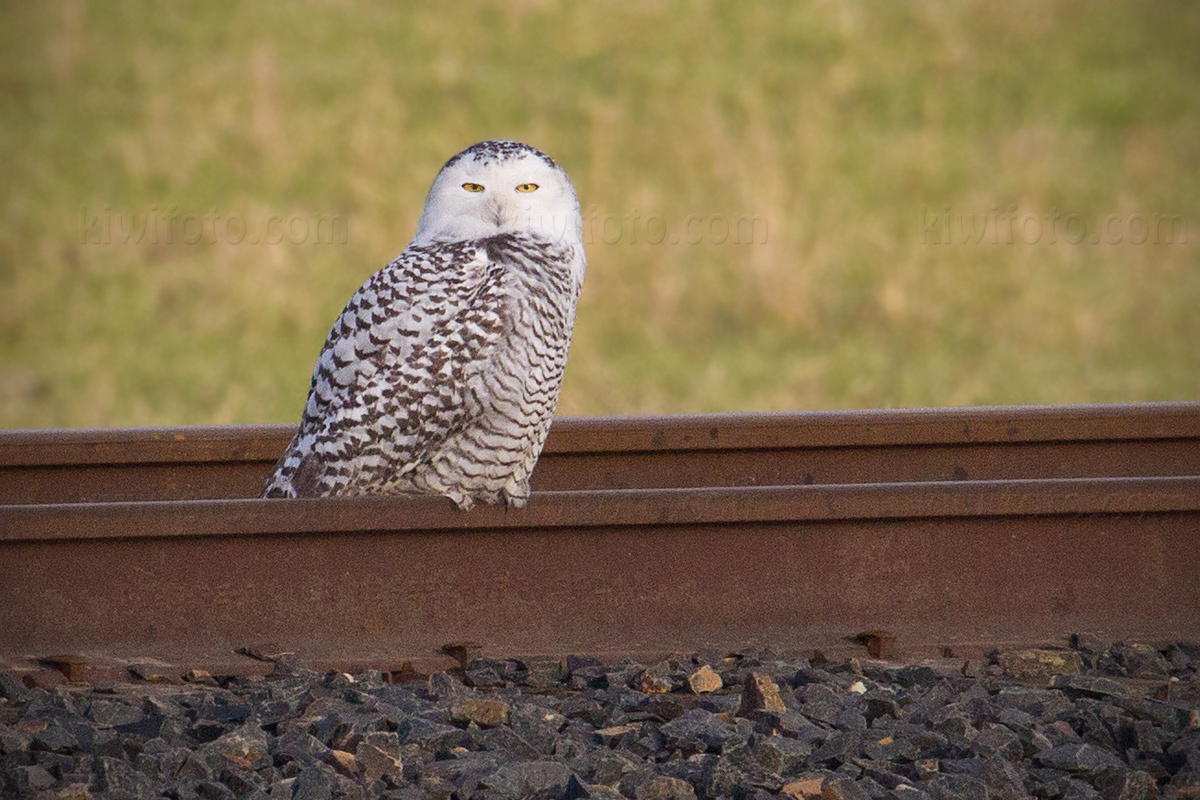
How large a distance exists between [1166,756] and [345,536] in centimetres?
181

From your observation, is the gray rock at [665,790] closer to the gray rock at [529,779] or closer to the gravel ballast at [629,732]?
the gravel ballast at [629,732]

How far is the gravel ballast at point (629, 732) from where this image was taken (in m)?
2.99

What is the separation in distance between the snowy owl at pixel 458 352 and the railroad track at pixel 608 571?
261mm

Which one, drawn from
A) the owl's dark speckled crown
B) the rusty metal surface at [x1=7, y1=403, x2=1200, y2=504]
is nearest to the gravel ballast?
the owl's dark speckled crown

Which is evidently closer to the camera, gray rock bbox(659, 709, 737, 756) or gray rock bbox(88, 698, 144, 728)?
gray rock bbox(659, 709, 737, 756)

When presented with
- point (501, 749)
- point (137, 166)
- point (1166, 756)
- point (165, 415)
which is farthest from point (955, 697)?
point (137, 166)

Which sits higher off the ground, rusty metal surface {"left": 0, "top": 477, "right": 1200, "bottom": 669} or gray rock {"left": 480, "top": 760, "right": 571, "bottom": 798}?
rusty metal surface {"left": 0, "top": 477, "right": 1200, "bottom": 669}

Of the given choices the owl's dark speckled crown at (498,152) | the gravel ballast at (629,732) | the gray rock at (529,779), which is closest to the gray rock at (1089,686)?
the gravel ballast at (629,732)

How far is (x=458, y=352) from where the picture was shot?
13.3 ft

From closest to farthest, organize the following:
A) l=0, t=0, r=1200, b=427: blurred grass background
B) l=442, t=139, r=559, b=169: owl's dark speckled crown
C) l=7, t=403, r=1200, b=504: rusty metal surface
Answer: l=442, t=139, r=559, b=169: owl's dark speckled crown, l=7, t=403, r=1200, b=504: rusty metal surface, l=0, t=0, r=1200, b=427: blurred grass background

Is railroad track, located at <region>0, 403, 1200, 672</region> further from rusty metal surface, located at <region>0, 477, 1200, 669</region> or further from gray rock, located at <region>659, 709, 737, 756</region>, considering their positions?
gray rock, located at <region>659, 709, 737, 756</region>

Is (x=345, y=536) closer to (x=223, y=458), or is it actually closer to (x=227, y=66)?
(x=223, y=458)

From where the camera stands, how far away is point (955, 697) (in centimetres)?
348

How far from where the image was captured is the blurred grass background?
10883mm
